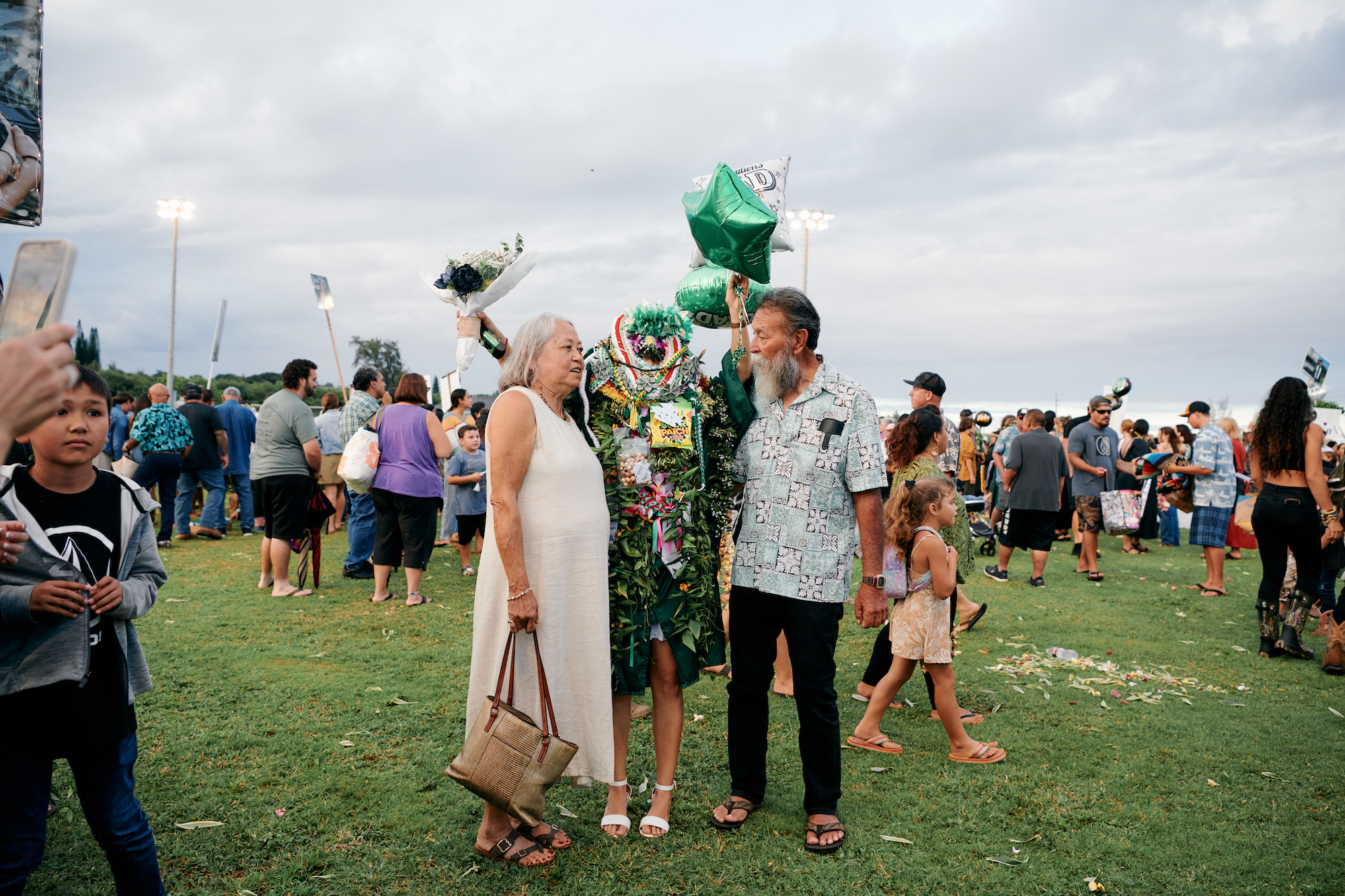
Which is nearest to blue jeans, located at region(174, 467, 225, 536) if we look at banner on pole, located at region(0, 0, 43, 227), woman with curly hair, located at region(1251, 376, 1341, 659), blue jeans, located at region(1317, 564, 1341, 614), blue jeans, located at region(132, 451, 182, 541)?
blue jeans, located at region(132, 451, 182, 541)

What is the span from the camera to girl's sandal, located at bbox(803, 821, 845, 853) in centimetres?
333

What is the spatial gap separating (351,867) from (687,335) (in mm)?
2613

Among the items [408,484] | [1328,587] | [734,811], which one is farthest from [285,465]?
[1328,587]

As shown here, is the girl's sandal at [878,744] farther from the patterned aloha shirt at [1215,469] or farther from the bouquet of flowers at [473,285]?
the patterned aloha shirt at [1215,469]

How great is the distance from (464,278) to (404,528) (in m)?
5.03

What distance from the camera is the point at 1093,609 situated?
8.18 meters

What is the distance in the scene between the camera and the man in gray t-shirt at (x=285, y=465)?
767cm

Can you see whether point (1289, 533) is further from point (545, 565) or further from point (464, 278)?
point (464, 278)

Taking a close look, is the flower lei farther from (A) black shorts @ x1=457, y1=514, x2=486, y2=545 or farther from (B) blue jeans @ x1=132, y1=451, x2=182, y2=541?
(B) blue jeans @ x1=132, y1=451, x2=182, y2=541

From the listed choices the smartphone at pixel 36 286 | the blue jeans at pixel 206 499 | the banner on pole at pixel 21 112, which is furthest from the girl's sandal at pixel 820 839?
the blue jeans at pixel 206 499

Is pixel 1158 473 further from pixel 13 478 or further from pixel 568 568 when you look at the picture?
pixel 13 478

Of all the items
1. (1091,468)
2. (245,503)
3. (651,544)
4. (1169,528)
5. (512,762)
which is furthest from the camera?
(1169,528)

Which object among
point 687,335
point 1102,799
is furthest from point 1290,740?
point 687,335

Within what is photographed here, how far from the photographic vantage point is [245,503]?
12.2 meters
